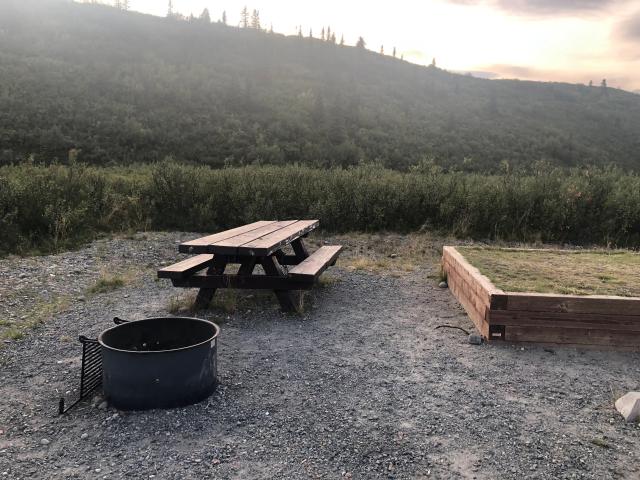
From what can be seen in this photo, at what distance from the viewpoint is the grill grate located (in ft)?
10.1

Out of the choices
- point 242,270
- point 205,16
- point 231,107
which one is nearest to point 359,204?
point 242,270

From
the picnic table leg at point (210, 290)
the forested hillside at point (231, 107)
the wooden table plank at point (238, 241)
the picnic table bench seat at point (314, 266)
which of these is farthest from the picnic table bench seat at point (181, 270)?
the forested hillside at point (231, 107)

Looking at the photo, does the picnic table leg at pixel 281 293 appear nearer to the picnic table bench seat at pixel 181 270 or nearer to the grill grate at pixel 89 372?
the picnic table bench seat at pixel 181 270

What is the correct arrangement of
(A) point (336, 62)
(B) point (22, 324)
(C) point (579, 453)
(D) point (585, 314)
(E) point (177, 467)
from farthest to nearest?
(A) point (336, 62) → (B) point (22, 324) → (D) point (585, 314) → (C) point (579, 453) → (E) point (177, 467)

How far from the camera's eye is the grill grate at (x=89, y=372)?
3.08 m

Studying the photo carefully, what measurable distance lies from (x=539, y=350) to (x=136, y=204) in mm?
7074

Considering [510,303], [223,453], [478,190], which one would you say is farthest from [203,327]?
[478,190]

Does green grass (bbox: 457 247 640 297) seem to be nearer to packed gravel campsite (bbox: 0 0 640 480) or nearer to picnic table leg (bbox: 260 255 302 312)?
packed gravel campsite (bbox: 0 0 640 480)

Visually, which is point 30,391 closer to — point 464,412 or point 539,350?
point 464,412

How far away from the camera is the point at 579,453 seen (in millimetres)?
2586

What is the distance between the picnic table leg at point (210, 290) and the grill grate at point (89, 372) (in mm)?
1348

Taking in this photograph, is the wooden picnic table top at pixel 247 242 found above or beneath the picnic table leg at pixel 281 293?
above

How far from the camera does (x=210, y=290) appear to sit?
4816 millimetres

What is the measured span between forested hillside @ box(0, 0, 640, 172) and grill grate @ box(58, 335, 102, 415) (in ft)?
51.7
